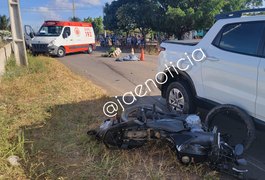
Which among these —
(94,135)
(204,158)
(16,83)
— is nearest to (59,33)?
(16,83)

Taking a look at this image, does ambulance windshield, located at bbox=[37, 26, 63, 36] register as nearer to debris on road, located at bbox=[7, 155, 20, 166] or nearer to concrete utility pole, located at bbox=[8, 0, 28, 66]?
concrete utility pole, located at bbox=[8, 0, 28, 66]

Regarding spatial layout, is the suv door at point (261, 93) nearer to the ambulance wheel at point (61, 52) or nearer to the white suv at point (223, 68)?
the white suv at point (223, 68)

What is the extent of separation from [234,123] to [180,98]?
1.06m

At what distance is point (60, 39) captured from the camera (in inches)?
715

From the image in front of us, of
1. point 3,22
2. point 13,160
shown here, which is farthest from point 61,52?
point 3,22

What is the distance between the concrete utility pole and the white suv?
26.0 feet

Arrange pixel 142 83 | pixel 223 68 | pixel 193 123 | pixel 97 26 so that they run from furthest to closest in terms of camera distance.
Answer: pixel 97 26 → pixel 142 83 → pixel 223 68 → pixel 193 123

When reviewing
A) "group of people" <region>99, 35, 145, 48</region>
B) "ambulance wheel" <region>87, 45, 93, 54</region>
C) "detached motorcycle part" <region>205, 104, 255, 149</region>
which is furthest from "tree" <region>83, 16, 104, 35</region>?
"detached motorcycle part" <region>205, 104, 255, 149</region>

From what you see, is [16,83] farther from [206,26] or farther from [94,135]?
[206,26]

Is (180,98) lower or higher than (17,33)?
lower

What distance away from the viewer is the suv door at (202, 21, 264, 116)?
3.56 meters

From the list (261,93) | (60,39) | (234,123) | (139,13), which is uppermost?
(139,13)

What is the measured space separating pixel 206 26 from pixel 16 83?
1783 cm

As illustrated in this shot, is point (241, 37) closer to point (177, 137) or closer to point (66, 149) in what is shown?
point (177, 137)
